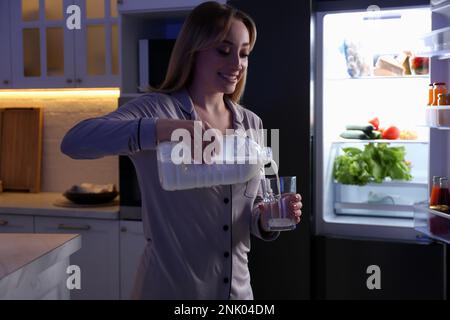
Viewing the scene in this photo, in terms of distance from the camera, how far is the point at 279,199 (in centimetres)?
136

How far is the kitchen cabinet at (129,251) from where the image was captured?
280 centimetres

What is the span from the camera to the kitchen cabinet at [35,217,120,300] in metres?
2.85

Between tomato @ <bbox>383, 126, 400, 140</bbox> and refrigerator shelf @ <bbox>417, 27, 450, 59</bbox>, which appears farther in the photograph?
tomato @ <bbox>383, 126, 400, 140</bbox>

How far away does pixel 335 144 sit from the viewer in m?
2.79

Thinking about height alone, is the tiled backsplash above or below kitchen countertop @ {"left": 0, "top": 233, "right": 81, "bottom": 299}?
above

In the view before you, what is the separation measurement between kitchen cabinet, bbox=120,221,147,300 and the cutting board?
973mm

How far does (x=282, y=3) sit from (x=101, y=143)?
1.56 m

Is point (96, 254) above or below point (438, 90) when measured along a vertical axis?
below

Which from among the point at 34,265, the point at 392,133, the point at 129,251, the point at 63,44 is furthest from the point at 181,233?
the point at 63,44

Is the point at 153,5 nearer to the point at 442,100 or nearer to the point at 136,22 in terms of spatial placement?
the point at 136,22

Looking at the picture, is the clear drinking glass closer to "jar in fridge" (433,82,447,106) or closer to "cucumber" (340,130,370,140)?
"jar in fridge" (433,82,447,106)

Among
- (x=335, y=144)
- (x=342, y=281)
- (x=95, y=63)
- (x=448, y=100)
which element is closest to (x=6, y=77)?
(x=95, y=63)

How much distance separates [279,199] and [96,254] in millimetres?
1781

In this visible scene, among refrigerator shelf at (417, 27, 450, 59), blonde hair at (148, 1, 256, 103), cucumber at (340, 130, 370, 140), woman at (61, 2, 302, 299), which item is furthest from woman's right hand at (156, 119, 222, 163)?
cucumber at (340, 130, 370, 140)
